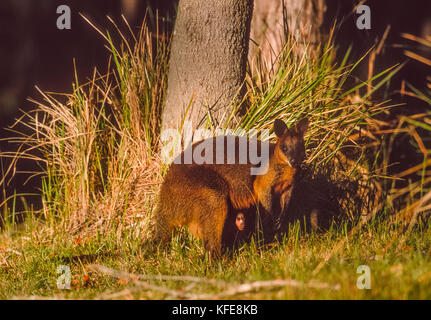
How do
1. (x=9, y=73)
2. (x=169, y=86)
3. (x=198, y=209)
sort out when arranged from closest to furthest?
(x=198, y=209) < (x=169, y=86) < (x=9, y=73)

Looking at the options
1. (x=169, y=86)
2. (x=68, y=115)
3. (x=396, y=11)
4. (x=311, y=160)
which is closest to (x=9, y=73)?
(x=68, y=115)

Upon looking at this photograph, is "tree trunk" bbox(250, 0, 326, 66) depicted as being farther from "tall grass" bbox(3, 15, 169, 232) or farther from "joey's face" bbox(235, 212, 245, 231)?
"joey's face" bbox(235, 212, 245, 231)

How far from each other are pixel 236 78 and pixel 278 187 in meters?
1.37

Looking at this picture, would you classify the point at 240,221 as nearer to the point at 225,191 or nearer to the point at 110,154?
the point at 225,191

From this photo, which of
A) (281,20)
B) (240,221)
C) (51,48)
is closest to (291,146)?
(240,221)

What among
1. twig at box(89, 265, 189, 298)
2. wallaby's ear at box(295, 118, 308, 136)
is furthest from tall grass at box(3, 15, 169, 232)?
wallaby's ear at box(295, 118, 308, 136)

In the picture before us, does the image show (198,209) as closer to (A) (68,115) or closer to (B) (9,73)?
(A) (68,115)

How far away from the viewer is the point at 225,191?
3.98 meters

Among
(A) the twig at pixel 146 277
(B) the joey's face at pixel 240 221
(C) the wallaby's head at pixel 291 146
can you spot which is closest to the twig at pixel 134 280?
(A) the twig at pixel 146 277

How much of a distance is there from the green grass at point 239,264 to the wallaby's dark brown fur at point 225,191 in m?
0.26

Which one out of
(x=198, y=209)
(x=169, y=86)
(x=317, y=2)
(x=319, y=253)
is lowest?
(x=319, y=253)

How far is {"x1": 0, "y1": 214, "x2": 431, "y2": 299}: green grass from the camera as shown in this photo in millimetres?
3266

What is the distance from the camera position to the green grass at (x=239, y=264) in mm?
3266

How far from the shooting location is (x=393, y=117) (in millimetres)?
7309
